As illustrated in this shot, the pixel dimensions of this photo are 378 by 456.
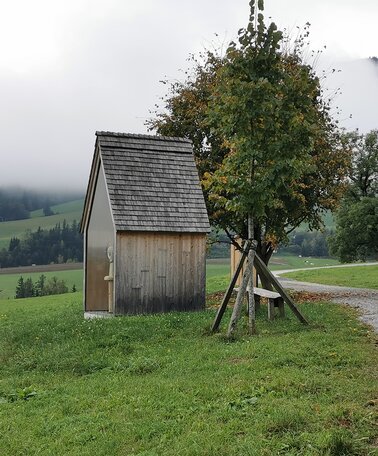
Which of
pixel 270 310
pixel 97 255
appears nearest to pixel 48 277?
pixel 97 255

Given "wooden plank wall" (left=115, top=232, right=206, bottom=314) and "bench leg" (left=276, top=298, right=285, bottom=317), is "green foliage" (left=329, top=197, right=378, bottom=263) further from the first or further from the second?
"bench leg" (left=276, top=298, right=285, bottom=317)

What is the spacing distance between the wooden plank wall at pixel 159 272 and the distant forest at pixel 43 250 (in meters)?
141

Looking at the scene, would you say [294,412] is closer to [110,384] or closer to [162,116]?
[110,384]

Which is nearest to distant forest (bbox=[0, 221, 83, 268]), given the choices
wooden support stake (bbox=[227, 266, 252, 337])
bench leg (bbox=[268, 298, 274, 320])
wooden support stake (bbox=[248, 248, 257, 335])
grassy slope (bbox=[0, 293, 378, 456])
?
bench leg (bbox=[268, 298, 274, 320])

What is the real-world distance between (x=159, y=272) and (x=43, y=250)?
14866 cm

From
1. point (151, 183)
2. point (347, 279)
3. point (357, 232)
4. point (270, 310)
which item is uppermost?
point (151, 183)

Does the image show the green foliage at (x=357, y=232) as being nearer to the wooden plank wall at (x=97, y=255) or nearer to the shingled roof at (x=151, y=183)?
the shingled roof at (x=151, y=183)

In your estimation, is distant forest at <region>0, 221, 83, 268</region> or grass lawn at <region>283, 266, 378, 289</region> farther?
distant forest at <region>0, 221, 83, 268</region>

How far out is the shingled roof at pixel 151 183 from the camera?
2011 centimetres

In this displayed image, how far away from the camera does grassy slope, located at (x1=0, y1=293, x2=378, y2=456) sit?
7156 millimetres

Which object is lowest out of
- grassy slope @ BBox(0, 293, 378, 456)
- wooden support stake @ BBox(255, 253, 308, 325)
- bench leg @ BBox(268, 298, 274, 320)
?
grassy slope @ BBox(0, 293, 378, 456)

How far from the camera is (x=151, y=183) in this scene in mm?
21125

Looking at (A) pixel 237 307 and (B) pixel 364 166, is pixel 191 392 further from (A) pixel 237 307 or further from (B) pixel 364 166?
(B) pixel 364 166

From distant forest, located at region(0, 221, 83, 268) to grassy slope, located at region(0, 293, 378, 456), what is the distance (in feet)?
484
